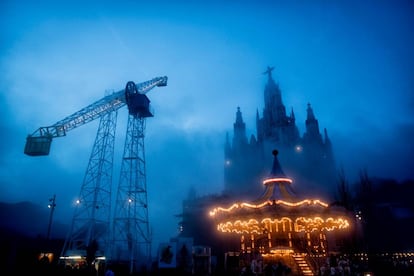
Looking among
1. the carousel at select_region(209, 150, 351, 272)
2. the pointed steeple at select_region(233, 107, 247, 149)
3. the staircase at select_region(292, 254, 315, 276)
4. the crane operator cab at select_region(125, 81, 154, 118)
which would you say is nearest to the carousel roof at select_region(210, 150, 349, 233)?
the carousel at select_region(209, 150, 351, 272)

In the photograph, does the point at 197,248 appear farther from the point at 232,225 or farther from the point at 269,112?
the point at 269,112

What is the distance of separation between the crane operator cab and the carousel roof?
1960 cm

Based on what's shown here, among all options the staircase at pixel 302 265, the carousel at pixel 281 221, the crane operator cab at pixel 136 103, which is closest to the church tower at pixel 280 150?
the crane operator cab at pixel 136 103

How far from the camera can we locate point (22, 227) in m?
142

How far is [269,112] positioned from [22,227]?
126643 millimetres

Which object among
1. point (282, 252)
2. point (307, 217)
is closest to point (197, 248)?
point (282, 252)

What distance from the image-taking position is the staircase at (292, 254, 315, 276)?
2116cm

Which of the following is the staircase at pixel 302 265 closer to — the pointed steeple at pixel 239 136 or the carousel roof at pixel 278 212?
the carousel roof at pixel 278 212

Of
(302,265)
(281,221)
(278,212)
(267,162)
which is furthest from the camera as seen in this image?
(267,162)

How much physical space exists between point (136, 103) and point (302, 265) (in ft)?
91.3

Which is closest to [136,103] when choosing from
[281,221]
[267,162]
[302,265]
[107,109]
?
[107,109]

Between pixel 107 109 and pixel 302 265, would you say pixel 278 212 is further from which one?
pixel 107 109

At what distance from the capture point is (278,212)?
71.7 ft

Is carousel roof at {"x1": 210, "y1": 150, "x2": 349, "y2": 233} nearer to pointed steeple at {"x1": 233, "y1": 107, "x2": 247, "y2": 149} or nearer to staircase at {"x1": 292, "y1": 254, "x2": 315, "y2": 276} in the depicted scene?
staircase at {"x1": 292, "y1": 254, "x2": 315, "y2": 276}
